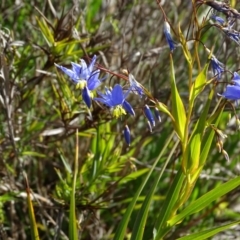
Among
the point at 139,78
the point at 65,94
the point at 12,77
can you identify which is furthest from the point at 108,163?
the point at 139,78

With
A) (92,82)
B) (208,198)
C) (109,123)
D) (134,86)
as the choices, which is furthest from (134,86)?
(109,123)

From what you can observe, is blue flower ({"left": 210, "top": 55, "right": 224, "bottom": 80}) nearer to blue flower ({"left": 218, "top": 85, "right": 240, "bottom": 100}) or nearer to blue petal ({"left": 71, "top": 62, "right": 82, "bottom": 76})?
blue flower ({"left": 218, "top": 85, "right": 240, "bottom": 100})

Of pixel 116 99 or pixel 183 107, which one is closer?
pixel 116 99

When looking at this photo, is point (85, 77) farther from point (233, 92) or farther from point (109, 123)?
point (109, 123)

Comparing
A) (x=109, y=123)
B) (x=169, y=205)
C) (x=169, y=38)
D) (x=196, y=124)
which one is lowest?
(x=109, y=123)

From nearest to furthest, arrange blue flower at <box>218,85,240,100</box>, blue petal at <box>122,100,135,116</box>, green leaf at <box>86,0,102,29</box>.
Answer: blue flower at <box>218,85,240,100</box> → blue petal at <box>122,100,135,116</box> → green leaf at <box>86,0,102,29</box>

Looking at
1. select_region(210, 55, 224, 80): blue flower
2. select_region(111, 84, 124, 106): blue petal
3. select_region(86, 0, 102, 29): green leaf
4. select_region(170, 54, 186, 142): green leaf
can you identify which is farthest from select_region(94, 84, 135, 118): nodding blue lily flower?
select_region(86, 0, 102, 29): green leaf

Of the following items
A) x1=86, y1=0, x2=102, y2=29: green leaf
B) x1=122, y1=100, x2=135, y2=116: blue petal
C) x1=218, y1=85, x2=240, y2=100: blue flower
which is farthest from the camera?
x1=86, y1=0, x2=102, y2=29: green leaf

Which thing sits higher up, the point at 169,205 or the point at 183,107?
the point at 183,107

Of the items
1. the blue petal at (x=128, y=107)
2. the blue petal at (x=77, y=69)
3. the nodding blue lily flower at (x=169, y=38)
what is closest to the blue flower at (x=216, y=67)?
the nodding blue lily flower at (x=169, y=38)

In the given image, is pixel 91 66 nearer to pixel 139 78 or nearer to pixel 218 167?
pixel 139 78

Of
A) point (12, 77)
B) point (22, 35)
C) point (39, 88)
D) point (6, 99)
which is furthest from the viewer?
point (22, 35)
